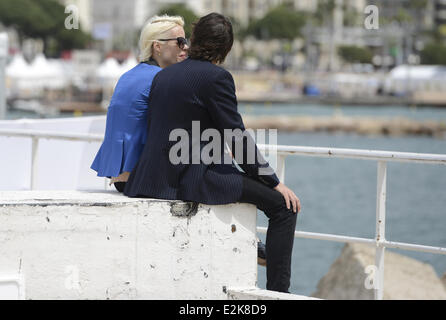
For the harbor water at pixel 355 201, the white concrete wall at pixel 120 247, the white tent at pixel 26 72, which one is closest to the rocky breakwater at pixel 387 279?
the harbor water at pixel 355 201

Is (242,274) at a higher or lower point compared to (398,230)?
higher

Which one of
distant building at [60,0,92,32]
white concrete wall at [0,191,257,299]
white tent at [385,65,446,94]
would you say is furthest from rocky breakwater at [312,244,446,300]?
distant building at [60,0,92,32]

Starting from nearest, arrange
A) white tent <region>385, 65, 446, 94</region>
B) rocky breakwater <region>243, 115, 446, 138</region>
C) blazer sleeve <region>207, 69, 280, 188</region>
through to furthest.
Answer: blazer sleeve <region>207, 69, 280, 188</region>
rocky breakwater <region>243, 115, 446, 138</region>
white tent <region>385, 65, 446, 94</region>

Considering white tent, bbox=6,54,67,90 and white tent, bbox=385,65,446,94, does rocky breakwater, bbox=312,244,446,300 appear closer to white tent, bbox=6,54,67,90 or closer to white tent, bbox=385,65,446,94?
white tent, bbox=6,54,67,90

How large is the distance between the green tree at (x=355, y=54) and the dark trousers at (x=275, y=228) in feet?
473

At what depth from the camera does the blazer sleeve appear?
4.36 m

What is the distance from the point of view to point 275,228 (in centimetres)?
448

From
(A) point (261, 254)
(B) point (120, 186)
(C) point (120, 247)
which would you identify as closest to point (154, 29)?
(B) point (120, 186)

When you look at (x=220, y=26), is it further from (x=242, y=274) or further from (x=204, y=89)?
(x=242, y=274)

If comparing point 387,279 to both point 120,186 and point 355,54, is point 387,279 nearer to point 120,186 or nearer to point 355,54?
point 120,186

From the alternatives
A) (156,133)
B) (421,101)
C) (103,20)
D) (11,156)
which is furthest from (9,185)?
(103,20)

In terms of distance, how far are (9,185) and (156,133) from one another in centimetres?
342

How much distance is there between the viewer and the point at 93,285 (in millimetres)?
4348

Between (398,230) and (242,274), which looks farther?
(398,230)
